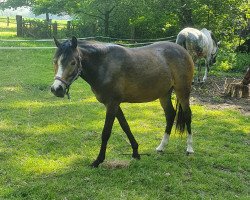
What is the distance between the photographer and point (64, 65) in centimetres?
438

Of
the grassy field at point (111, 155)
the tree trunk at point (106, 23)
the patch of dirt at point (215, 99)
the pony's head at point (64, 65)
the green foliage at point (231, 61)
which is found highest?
the tree trunk at point (106, 23)

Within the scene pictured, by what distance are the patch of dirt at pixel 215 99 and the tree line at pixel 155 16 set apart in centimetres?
466

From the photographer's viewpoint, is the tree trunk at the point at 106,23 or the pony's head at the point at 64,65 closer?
the pony's head at the point at 64,65

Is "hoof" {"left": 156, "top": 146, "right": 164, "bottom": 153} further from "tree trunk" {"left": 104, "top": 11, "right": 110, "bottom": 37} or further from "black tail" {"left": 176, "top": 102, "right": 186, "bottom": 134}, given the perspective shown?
"tree trunk" {"left": 104, "top": 11, "right": 110, "bottom": 37}

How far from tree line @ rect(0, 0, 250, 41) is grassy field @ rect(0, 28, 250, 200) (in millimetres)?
7672

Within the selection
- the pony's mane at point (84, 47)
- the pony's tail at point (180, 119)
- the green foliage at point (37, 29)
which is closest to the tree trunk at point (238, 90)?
the pony's tail at point (180, 119)

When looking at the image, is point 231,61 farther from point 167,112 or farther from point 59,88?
point 59,88

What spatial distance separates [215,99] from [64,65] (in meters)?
6.73

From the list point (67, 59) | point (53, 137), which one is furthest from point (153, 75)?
point (53, 137)

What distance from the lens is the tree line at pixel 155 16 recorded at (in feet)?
51.6

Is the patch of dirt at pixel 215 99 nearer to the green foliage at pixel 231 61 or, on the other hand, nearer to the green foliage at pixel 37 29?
the green foliage at pixel 231 61

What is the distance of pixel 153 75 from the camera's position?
5.33 metres

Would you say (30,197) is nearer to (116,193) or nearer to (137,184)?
(116,193)

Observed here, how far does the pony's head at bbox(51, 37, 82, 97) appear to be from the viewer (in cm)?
433
